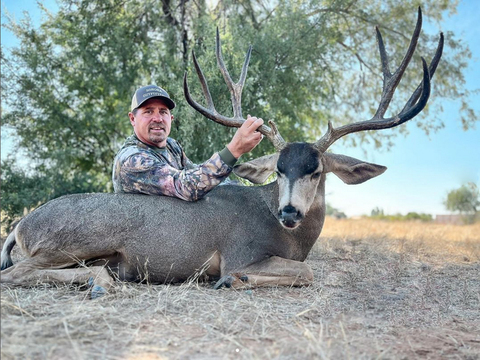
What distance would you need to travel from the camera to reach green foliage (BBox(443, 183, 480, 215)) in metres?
37.9

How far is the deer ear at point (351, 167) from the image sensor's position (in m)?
5.59

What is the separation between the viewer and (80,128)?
12258 millimetres

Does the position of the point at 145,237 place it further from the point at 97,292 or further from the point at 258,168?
the point at 258,168

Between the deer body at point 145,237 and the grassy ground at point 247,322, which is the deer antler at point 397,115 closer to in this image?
the deer body at point 145,237

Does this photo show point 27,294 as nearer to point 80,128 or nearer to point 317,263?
point 317,263

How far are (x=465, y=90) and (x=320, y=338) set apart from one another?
44.3ft

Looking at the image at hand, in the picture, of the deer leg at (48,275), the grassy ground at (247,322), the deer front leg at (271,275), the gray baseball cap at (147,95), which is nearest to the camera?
the grassy ground at (247,322)

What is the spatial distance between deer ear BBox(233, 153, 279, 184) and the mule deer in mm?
213

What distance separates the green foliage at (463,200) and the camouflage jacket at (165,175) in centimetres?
3642

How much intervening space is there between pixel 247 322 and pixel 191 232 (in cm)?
162

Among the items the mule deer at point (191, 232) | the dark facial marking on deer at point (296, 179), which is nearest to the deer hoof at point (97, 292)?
the mule deer at point (191, 232)

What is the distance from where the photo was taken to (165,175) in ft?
17.2

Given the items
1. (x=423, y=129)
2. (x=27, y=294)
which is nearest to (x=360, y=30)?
(x=423, y=129)

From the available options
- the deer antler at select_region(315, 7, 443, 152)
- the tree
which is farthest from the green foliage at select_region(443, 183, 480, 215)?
the deer antler at select_region(315, 7, 443, 152)
